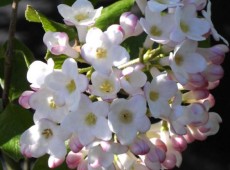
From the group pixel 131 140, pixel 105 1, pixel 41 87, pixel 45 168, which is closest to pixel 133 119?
pixel 131 140

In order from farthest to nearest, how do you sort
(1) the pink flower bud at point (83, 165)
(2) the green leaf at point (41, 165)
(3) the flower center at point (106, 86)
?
(2) the green leaf at point (41, 165)
(1) the pink flower bud at point (83, 165)
(3) the flower center at point (106, 86)

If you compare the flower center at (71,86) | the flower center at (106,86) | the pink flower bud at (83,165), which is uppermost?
the flower center at (106,86)

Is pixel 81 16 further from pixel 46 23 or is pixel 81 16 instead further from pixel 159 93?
pixel 159 93

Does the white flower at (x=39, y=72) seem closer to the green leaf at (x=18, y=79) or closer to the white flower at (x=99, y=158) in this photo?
the white flower at (x=99, y=158)

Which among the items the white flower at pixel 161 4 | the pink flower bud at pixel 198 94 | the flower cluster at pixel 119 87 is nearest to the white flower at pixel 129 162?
the flower cluster at pixel 119 87

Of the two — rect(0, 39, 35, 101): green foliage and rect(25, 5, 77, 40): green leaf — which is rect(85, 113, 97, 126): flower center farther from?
rect(0, 39, 35, 101): green foliage

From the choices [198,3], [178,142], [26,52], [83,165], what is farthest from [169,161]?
[26,52]

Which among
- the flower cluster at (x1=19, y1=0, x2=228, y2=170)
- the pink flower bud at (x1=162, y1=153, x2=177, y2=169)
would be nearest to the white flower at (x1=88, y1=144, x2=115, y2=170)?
the flower cluster at (x1=19, y1=0, x2=228, y2=170)
